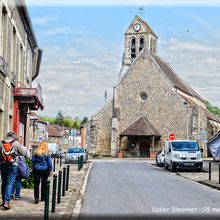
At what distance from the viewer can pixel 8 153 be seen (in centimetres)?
1105

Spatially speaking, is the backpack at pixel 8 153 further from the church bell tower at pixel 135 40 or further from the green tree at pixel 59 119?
the green tree at pixel 59 119

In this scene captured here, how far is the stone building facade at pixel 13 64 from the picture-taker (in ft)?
57.8

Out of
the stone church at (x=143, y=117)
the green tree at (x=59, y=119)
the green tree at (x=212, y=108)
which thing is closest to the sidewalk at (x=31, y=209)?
the stone church at (x=143, y=117)

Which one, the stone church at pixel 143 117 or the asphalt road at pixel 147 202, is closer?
the asphalt road at pixel 147 202

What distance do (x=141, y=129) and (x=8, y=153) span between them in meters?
49.7

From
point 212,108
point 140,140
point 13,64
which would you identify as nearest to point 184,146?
point 13,64

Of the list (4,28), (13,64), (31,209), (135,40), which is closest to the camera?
(31,209)

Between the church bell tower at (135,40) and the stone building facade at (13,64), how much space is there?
48.5 m

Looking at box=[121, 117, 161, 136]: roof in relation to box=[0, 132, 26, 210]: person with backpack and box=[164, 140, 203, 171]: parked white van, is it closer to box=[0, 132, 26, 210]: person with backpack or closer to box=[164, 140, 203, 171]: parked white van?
box=[164, 140, 203, 171]: parked white van

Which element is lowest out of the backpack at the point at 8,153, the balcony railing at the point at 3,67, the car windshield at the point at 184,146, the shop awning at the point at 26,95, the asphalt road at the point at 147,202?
the asphalt road at the point at 147,202

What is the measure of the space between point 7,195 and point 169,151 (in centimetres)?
2031

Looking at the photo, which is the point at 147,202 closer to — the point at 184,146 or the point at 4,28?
the point at 4,28

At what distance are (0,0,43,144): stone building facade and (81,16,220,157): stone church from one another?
3486cm

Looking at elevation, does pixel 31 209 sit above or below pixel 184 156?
below
